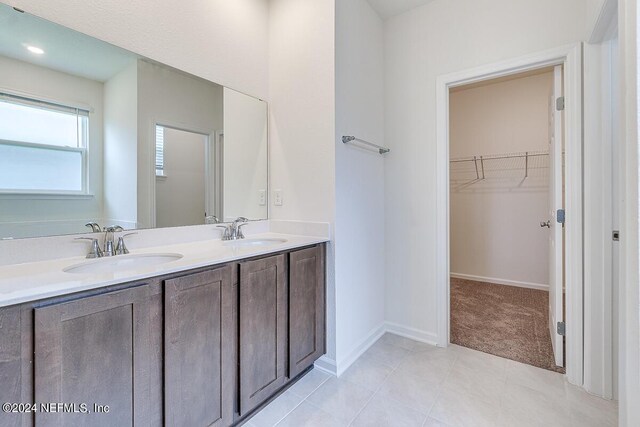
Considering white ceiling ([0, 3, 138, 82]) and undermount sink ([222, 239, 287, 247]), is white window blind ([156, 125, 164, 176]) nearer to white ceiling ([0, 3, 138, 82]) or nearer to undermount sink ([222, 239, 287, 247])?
white ceiling ([0, 3, 138, 82])

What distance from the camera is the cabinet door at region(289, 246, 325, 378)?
166cm

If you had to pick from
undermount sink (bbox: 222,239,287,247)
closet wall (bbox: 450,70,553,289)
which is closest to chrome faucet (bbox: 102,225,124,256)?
undermount sink (bbox: 222,239,287,247)

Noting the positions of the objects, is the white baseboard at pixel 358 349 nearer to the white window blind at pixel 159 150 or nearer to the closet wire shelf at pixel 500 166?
the white window blind at pixel 159 150

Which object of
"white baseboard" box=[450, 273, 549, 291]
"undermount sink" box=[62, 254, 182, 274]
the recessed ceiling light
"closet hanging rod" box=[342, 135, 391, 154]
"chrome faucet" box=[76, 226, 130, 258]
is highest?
the recessed ceiling light

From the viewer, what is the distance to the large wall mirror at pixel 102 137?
1188 mm

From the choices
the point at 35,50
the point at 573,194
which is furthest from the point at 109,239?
the point at 573,194

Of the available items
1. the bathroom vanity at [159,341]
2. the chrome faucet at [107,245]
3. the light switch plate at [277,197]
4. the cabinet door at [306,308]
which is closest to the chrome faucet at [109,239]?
the chrome faucet at [107,245]

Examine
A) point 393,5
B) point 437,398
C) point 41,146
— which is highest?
point 393,5

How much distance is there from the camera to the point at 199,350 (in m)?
1.19

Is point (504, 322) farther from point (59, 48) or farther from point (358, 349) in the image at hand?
point (59, 48)

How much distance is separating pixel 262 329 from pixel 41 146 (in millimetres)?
1305

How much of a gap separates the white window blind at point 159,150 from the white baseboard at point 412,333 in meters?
2.10

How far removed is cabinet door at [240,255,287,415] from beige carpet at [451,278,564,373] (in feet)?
4.90

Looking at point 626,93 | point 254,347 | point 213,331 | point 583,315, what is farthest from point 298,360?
point 626,93
